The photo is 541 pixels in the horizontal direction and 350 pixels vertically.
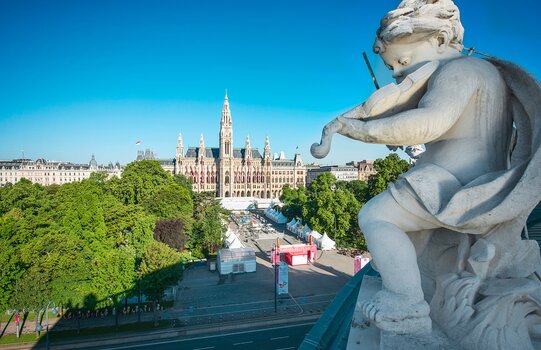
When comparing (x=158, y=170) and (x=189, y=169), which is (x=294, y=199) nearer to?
(x=158, y=170)

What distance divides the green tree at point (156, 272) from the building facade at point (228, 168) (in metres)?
80.5

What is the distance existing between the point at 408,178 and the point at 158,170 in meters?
54.5

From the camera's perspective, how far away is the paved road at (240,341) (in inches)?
668

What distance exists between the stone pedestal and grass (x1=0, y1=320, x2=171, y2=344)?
18.6 metres

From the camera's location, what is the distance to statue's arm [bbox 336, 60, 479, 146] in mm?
3016

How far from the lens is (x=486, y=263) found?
293cm

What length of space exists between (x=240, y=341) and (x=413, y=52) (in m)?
17.4

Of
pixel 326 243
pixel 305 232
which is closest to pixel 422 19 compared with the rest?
pixel 326 243

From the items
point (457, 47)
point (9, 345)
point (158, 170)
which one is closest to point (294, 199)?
point (158, 170)

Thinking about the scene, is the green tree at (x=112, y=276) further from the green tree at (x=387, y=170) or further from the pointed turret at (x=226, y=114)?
the pointed turret at (x=226, y=114)

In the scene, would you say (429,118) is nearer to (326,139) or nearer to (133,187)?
(326,139)

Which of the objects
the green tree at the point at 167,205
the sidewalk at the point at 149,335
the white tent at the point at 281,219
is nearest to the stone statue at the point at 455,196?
the sidewalk at the point at 149,335

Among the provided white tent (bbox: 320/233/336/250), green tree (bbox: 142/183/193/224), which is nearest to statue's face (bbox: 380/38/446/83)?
white tent (bbox: 320/233/336/250)

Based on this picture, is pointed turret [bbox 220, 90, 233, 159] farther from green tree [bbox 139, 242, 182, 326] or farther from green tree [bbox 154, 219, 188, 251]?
green tree [bbox 139, 242, 182, 326]
